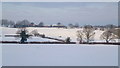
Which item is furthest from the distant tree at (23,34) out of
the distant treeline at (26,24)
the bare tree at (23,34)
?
the distant treeline at (26,24)

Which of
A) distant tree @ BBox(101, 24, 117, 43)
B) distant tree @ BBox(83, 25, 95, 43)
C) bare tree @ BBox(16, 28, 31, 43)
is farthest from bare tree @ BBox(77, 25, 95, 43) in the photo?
bare tree @ BBox(16, 28, 31, 43)

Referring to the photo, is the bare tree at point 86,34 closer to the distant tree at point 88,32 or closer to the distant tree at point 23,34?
the distant tree at point 88,32

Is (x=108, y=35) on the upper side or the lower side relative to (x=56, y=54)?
upper

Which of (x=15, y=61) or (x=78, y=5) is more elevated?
(x=78, y=5)

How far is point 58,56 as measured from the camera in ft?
15.7

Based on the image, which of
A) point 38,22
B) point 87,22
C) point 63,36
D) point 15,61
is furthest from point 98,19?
point 15,61

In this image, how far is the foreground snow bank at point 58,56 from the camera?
15.8 ft

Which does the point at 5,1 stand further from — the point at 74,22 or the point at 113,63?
the point at 113,63

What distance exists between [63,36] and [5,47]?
4.48 ft

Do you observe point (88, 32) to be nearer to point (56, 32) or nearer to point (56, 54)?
point (56, 32)

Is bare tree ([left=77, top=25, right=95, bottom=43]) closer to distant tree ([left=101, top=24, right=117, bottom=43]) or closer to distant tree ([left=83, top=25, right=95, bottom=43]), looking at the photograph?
distant tree ([left=83, top=25, right=95, bottom=43])

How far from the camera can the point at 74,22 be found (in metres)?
4.93

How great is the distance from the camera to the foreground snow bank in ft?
15.8

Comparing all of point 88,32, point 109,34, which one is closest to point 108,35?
point 109,34
